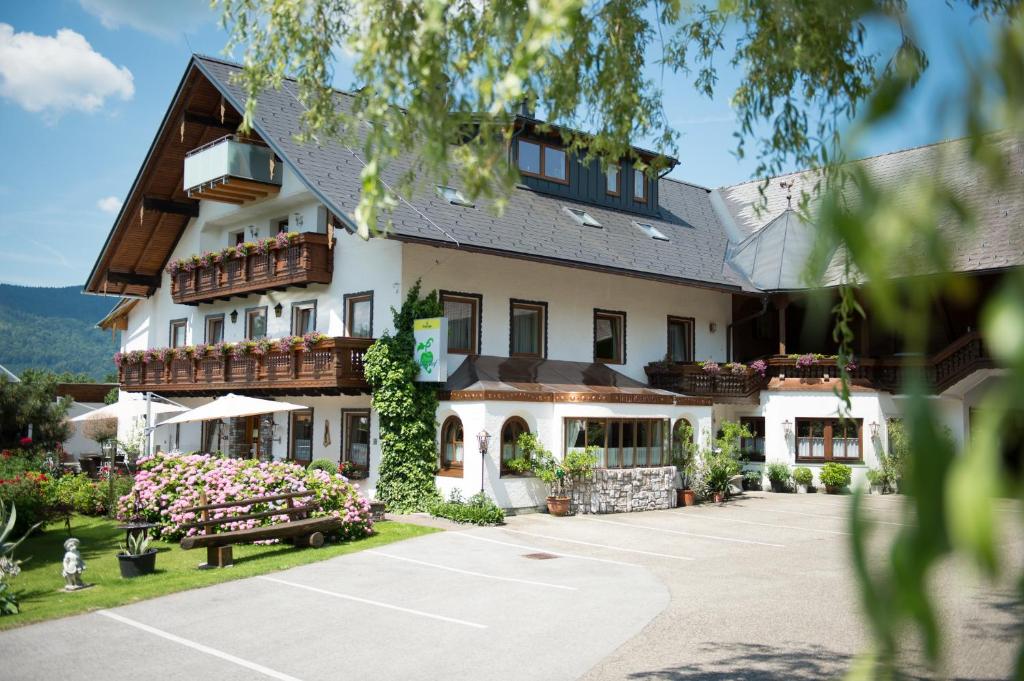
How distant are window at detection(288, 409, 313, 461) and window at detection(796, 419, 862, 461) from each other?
13772 millimetres

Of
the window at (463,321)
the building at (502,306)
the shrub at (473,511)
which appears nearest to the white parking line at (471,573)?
the shrub at (473,511)

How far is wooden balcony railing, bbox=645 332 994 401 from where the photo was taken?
24.2m

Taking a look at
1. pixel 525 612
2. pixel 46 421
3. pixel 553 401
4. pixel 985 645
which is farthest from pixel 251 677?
pixel 46 421

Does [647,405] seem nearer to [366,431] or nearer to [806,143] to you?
[366,431]

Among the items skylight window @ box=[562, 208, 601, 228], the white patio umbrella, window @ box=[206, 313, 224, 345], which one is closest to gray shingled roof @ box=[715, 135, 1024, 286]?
skylight window @ box=[562, 208, 601, 228]

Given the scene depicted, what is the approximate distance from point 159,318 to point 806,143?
2867cm

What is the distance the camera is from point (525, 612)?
11.0 meters

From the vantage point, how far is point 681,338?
28.1 m

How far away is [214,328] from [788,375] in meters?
17.6

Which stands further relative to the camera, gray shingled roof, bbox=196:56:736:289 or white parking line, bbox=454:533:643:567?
gray shingled roof, bbox=196:56:736:289

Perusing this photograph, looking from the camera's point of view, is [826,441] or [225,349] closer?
[225,349]

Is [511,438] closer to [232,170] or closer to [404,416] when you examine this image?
[404,416]

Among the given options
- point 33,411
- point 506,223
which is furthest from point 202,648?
point 33,411

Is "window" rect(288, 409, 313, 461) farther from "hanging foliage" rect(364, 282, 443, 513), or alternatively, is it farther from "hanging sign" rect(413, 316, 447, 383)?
"hanging sign" rect(413, 316, 447, 383)
